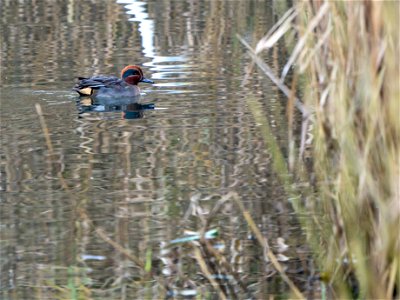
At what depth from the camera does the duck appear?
8.89 metres

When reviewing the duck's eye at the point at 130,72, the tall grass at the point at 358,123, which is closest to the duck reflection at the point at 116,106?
the duck's eye at the point at 130,72

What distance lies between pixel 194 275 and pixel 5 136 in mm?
3143

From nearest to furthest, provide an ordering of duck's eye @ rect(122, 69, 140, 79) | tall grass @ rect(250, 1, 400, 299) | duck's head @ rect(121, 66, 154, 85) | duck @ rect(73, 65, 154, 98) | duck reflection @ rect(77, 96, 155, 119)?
tall grass @ rect(250, 1, 400, 299) → duck reflection @ rect(77, 96, 155, 119) → duck @ rect(73, 65, 154, 98) → duck's head @ rect(121, 66, 154, 85) → duck's eye @ rect(122, 69, 140, 79)

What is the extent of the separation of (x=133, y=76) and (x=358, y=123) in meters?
5.88

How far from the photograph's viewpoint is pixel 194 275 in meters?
4.57

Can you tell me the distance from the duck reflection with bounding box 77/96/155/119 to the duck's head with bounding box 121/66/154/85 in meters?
0.16

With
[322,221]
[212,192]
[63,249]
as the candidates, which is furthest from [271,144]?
[212,192]

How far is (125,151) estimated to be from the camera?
22.6ft

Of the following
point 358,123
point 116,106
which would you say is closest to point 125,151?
point 116,106

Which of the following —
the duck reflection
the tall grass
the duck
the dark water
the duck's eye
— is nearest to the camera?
the tall grass

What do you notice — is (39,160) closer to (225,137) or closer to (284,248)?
(225,137)

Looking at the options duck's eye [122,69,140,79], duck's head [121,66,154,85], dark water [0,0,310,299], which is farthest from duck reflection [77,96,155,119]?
duck's eye [122,69,140,79]

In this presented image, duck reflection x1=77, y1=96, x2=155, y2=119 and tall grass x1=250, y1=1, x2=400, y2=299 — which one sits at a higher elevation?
tall grass x1=250, y1=1, x2=400, y2=299

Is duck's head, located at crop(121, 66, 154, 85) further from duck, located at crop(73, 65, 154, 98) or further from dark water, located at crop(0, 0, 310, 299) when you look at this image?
dark water, located at crop(0, 0, 310, 299)
